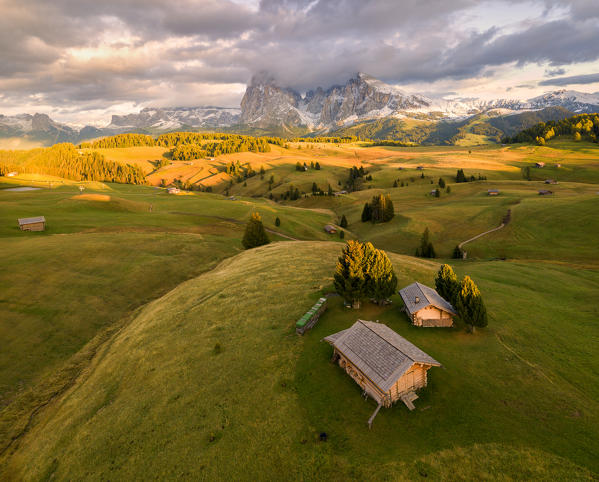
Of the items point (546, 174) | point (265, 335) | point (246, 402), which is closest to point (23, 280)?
point (265, 335)

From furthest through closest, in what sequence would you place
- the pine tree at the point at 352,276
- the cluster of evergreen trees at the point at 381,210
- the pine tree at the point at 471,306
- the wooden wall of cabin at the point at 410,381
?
the cluster of evergreen trees at the point at 381,210 → the pine tree at the point at 352,276 → the pine tree at the point at 471,306 → the wooden wall of cabin at the point at 410,381

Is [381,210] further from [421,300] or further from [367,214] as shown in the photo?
[421,300]

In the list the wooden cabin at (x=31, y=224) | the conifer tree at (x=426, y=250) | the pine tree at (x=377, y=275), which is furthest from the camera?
the conifer tree at (x=426, y=250)

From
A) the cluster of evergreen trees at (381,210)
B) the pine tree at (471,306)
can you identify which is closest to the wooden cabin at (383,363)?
the pine tree at (471,306)

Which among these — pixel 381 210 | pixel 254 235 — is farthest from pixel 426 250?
pixel 254 235

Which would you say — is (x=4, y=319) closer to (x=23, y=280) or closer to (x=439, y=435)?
(x=23, y=280)

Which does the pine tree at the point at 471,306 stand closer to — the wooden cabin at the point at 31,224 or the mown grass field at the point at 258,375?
the mown grass field at the point at 258,375
